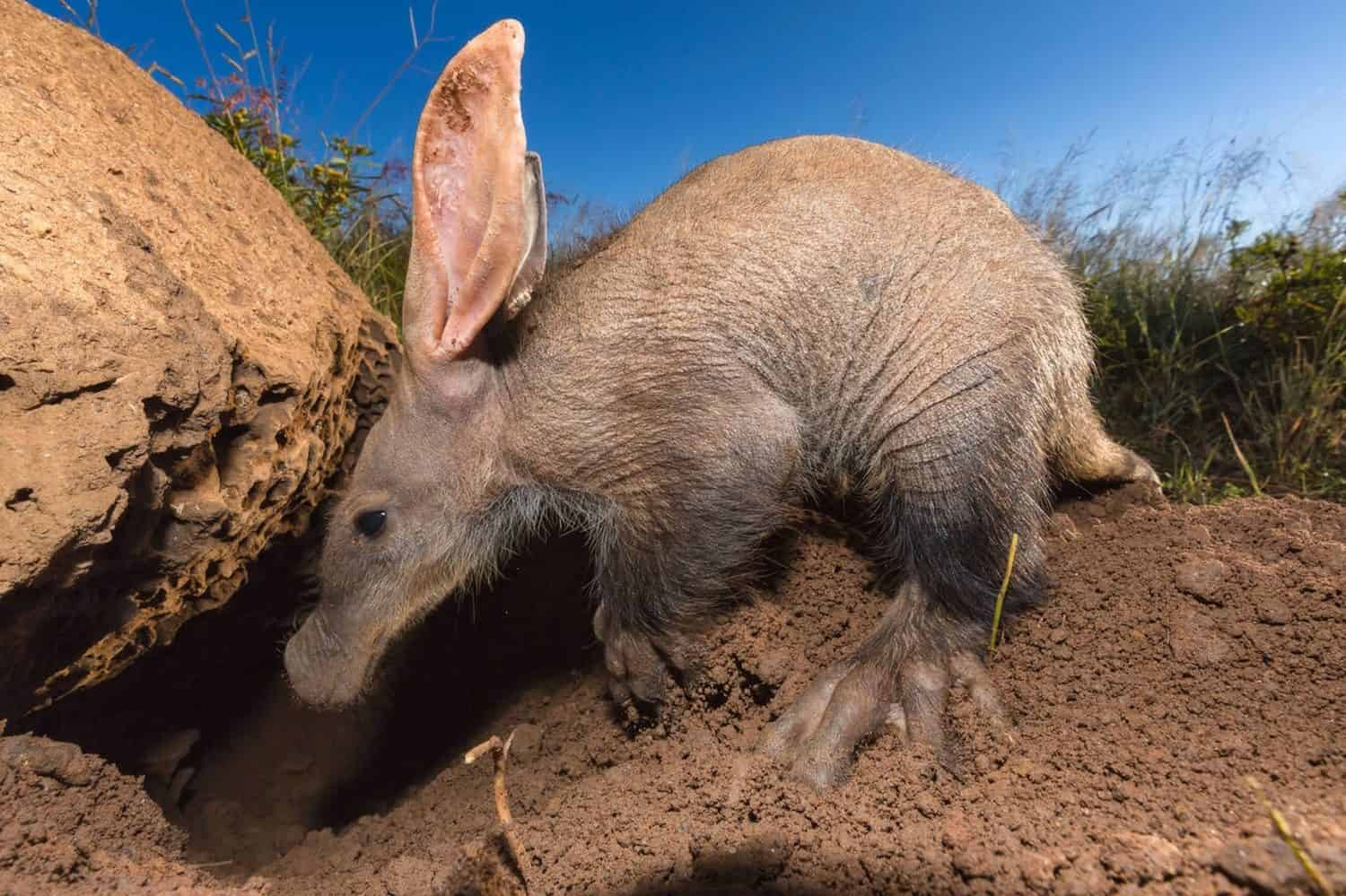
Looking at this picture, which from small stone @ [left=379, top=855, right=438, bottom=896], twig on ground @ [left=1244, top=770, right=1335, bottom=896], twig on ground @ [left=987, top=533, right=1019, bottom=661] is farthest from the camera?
twig on ground @ [left=987, top=533, right=1019, bottom=661]

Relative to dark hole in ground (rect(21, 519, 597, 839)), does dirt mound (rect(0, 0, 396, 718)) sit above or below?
above

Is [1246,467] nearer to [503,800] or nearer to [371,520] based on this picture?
[503,800]

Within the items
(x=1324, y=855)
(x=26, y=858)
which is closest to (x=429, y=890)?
(x=26, y=858)

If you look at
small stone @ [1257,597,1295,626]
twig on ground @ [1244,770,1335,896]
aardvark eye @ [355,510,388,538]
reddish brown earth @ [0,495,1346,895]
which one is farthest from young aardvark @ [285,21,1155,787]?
twig on ground @ [1244,770,1335,896]

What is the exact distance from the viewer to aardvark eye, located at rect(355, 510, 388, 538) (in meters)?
3.27

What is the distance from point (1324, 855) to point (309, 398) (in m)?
3.10

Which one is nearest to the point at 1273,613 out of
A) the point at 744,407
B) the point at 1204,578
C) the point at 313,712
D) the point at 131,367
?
the point at 1204,578

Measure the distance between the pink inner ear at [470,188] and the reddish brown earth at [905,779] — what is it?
5.06 ft

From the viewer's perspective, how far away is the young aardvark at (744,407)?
2887mm

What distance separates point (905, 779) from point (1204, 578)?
123 cm

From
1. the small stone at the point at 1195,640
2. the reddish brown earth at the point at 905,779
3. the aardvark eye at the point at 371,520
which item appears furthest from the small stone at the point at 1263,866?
the aardvark eye at the point at 371,520

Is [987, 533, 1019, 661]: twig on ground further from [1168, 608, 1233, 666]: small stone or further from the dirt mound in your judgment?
the dirt mound

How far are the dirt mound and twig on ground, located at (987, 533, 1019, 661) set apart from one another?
2.48 meters

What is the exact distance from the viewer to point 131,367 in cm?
232
